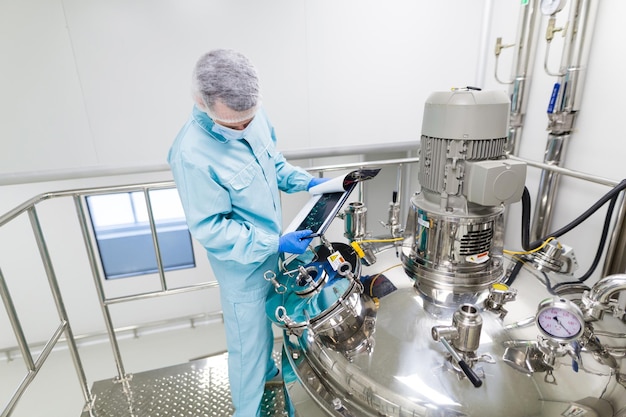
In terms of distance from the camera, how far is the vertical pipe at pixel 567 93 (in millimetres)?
1365

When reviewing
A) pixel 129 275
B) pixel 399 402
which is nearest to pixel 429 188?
pixel 399 402

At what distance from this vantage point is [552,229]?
1.71 metres

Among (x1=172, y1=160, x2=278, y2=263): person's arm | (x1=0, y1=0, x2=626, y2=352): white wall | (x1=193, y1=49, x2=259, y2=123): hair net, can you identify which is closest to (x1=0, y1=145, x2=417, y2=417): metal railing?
(x1=0, y1=0, x2=626, y2=352): white wall

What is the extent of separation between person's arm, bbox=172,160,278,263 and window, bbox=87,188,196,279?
123 cm

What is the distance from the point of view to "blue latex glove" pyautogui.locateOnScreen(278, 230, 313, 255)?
3.36ft

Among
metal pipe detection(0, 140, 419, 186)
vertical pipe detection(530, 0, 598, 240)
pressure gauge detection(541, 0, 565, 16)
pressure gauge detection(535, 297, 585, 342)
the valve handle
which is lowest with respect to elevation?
the valve handle

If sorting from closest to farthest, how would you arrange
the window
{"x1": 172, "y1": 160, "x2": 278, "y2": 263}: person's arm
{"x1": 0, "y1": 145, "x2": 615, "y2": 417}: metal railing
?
{"x1": 172, "y1": 160, "x2": 278, "y2": 263}: person's arm
{"x1": 0, "y1": 145, "x2": 615, "y2": 417}: metal railing
the window

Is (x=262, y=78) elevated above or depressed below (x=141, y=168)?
above

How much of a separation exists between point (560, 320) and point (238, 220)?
2.86 ft

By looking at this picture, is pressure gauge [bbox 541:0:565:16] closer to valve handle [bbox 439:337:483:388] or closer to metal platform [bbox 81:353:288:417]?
valve handle [bbox 439:337:483:388]

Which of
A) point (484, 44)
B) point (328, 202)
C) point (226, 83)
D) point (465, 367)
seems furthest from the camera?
point (484, 44)

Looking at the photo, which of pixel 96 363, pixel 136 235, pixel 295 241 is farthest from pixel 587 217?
pixel 96 363

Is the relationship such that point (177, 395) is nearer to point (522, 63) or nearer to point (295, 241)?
point (295, 241)

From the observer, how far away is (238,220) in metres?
1.07
